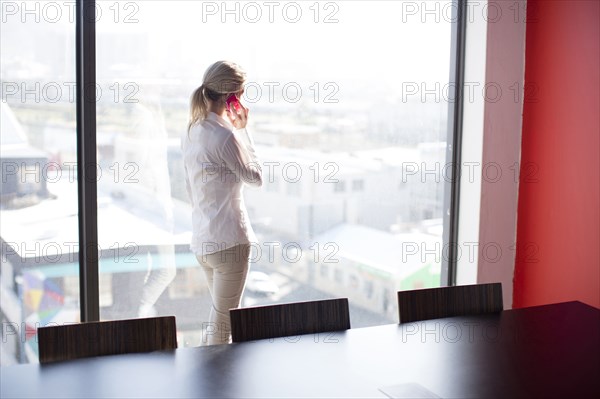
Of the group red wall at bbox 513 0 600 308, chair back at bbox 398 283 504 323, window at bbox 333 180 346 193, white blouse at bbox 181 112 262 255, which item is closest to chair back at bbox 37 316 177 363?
chair back at bbox 398 283 504 323

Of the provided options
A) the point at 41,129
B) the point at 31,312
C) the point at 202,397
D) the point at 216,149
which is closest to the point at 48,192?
the point at 41,129

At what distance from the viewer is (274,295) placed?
3918mm

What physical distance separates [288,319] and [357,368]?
0.43m

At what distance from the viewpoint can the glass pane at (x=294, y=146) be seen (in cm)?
345

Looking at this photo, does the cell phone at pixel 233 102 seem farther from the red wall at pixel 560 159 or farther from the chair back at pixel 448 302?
the red wall at pixel 560 159

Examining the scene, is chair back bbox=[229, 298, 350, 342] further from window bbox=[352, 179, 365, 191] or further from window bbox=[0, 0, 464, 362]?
window bbox=[352, 179, 365, 191]

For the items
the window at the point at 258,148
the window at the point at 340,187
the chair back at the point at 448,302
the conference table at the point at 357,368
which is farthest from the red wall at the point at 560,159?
the conference table at the point at 357,368

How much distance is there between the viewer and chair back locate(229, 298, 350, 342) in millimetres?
2383

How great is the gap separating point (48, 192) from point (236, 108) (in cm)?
92

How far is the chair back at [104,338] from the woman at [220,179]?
3.58ft

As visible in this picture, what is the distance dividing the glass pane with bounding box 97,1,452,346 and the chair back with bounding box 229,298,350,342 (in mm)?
1301

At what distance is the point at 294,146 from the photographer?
383 centimetres

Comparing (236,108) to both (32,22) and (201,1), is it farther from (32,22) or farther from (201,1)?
(32,22)

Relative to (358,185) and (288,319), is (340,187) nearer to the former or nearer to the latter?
(358,185)
